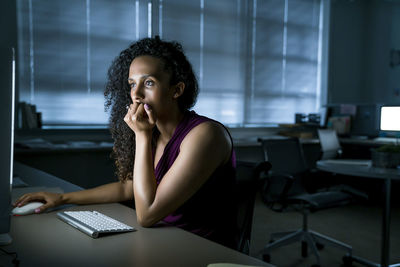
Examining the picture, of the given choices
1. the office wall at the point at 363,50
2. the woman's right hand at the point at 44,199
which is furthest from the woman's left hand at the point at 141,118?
the office wall at the point at 363,50

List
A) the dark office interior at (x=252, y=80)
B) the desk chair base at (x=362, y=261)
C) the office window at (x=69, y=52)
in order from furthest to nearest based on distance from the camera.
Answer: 1. the office window at (x=69, y=52)
2. the dark office interior at (x=252, y=80)
3. the desk chair base at (x=362, y=261)

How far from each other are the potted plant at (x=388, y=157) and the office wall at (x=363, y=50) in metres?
3.37

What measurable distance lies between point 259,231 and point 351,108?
7.52 feet

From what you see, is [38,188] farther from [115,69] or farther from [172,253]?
[172,253]

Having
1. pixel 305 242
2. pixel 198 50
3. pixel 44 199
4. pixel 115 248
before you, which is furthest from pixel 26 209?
pixel 198 50

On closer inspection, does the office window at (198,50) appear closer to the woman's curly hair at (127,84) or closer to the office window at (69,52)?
the office window at (69,52)

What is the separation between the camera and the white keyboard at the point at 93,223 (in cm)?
104

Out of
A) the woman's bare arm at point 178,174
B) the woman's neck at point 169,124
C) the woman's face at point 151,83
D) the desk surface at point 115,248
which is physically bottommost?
the desk surface at point 115,248

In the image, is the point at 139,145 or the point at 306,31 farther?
the point at 306,31

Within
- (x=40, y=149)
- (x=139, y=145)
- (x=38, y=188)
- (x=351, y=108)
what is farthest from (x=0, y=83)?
(x=351, y=108)

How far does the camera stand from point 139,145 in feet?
4.00

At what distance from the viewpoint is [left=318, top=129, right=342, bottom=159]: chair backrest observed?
3693 millimetres

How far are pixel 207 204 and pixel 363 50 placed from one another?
217 inches

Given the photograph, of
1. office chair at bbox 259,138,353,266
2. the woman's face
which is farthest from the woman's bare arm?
office chair at bbox 259,138,353,266
